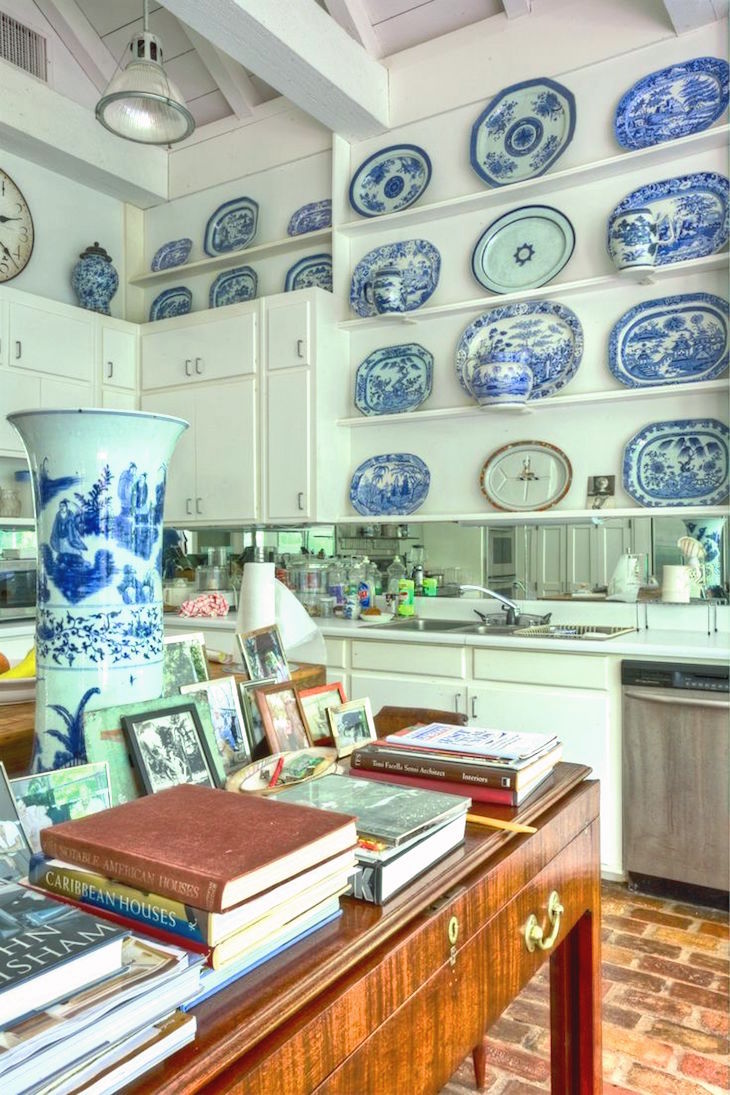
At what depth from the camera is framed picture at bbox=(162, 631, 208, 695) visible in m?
1.13

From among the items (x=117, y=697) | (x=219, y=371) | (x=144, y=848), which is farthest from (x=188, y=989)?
(x=219, y=371)

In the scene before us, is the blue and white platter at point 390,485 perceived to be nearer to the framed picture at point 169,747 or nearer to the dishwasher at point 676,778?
the dishwasher at point 676,778

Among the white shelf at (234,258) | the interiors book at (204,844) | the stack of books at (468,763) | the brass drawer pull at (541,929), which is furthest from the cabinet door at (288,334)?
the interiors book at (204,844)

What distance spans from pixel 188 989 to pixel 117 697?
0.46 metres

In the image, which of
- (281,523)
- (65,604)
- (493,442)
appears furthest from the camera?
(281,523)

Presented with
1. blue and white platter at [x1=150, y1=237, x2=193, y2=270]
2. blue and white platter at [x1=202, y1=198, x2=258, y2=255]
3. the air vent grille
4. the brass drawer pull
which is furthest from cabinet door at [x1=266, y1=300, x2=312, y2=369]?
the brass drawer pull

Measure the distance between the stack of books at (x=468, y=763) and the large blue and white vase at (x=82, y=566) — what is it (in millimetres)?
356

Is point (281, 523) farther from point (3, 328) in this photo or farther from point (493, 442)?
point (3, 328)

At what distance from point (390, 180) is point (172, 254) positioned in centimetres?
154

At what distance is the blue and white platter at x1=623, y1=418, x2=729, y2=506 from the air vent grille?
3.65 m

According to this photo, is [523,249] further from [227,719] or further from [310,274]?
[227,719]

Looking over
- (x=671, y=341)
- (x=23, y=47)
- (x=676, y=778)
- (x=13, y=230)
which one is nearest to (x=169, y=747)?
(x=676, y=778)

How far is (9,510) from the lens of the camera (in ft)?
14.0

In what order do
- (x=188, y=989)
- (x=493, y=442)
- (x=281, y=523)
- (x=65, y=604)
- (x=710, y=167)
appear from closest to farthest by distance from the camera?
(x=188, y=989)
(x=65, y=604)
(x=710, y=167)
(x=493, y=442)
(x=281, y=523)
